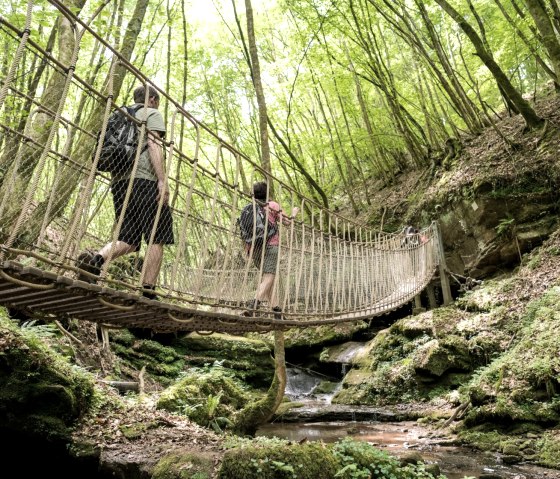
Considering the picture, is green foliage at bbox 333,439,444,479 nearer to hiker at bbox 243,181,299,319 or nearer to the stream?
the stream

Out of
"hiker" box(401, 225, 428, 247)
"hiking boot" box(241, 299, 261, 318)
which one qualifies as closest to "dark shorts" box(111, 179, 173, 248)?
"hiking boot" box(241, 299, 261, 318)

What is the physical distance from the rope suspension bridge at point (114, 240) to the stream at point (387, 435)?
1.15m

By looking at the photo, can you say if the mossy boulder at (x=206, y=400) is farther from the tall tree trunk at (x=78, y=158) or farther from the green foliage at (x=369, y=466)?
the tall tree trunk at (x=78, y=158)

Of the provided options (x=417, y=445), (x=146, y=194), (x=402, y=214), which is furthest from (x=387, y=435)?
(x=402, y=214)

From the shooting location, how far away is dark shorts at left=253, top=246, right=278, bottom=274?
2.93 meters

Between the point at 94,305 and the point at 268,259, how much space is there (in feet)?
4.62

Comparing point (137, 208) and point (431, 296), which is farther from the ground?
point (431, 296)

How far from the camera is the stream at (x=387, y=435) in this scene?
303 cm

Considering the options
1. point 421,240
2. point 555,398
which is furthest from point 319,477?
point 421,240

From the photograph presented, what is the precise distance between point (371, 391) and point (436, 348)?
102 centimetres

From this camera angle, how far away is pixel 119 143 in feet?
6.27

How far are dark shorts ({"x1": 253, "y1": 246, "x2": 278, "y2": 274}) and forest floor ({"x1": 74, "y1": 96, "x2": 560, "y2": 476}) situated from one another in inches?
44.6

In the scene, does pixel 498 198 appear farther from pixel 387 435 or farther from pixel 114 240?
pixel 114 240

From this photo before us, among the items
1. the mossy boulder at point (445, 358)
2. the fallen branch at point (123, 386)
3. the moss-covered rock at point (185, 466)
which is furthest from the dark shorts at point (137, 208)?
the mossy boulder at point (445, 358)
